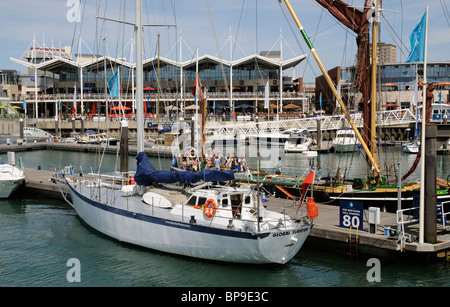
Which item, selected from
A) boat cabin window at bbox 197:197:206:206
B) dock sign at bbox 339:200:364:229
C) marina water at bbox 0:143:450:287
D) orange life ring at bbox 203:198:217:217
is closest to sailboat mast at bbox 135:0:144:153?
marina water at bbox 0:143:450:287

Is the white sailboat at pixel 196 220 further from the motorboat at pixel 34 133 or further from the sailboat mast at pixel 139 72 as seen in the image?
the motorboat at pixel 34 133

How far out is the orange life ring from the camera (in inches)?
758

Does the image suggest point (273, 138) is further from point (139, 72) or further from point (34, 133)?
point (139, 72)

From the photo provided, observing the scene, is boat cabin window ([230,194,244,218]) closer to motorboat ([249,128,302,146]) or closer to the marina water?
the marina water

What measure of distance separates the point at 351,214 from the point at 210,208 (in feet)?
19.7

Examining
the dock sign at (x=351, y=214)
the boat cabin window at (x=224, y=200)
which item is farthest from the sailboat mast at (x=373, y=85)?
the boat cabin window at (x=224, y=200)

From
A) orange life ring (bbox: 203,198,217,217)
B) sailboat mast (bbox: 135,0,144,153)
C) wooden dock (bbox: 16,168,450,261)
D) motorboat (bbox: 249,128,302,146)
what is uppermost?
sailboat mast (bbox: 135,0,144,153)

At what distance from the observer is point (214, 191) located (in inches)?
801

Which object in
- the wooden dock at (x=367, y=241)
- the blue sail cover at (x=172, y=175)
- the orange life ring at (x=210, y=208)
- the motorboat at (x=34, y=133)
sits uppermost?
the motorboat at (x=34, y=133)

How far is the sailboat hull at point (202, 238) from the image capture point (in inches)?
706

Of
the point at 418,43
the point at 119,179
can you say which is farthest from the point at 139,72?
the point at 418,43

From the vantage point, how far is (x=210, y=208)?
762 inches

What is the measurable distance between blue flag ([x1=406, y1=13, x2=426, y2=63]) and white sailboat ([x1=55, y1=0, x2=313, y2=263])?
7.86 metres

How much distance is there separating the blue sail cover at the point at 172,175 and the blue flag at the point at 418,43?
895 centimetres
